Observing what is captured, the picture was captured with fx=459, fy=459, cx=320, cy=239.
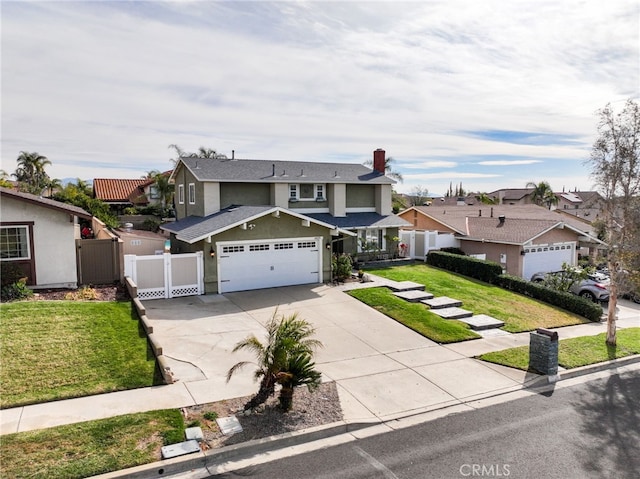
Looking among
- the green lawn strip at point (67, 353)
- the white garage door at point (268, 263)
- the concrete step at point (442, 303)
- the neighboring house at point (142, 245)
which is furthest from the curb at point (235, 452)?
the neighboring house at point (142, 245)

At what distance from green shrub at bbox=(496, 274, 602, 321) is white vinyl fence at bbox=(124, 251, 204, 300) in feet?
47.8

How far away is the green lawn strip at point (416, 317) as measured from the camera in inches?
579

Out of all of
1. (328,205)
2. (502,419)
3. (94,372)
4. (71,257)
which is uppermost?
(328,205)

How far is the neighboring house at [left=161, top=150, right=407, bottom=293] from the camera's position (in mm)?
19062

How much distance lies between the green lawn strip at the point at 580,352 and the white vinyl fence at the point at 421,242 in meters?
13.0

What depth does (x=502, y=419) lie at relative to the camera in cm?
920

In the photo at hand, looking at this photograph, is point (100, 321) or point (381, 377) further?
point (100, 321)

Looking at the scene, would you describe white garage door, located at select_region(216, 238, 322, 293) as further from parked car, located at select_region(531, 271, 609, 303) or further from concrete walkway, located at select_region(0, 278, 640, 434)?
parked car, located at select_region(531, 271, 609, 303)

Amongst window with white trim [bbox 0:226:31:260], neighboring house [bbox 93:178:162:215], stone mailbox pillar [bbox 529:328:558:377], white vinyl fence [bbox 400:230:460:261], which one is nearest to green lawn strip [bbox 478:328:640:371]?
stone mailbox pillar [bbox 529:328:558:377]

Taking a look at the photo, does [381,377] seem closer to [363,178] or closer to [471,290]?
[471,290]

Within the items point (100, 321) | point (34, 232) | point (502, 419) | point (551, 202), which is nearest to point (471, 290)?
point (502, 419)

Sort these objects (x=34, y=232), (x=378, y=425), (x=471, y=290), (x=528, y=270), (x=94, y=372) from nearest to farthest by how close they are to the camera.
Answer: (x=378, y=425) < (x=94, y=372) < (x=34, y=232) < (x=471, y=290) < (x=528, y=270)

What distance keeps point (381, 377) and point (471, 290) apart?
1146 centimetres

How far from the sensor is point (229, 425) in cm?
827
